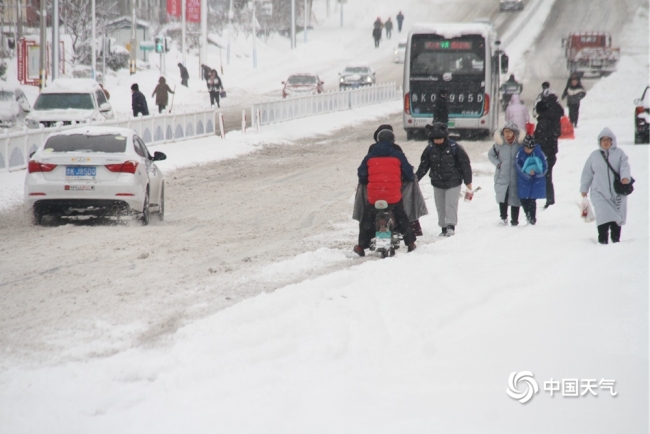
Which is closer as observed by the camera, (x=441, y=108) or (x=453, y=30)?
(x=441, y=108)

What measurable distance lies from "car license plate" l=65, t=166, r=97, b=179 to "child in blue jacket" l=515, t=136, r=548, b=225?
5.95 metres

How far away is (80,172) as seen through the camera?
13648mm

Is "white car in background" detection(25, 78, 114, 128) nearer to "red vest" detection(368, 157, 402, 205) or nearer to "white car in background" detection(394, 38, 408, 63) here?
"red vest" detection(368, 157, 402, 205)

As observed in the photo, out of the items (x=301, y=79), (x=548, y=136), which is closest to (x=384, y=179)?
(x=548, y=136)

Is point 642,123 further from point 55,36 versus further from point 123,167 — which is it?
point 55,36

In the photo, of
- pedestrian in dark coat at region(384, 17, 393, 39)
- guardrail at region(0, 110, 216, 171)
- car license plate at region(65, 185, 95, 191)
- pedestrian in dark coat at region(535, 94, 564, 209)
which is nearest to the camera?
car license plate at region(65, 185, 95, 191)

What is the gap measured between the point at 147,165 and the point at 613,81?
31320mm

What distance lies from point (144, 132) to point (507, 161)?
48.6ft

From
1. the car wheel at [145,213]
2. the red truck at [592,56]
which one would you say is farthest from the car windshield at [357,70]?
the car wheel at [145,213]

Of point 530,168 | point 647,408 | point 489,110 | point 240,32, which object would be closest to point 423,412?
point 647,408

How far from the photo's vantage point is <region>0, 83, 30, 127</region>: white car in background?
33.2 metres

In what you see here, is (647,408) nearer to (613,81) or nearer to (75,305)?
(75,305)

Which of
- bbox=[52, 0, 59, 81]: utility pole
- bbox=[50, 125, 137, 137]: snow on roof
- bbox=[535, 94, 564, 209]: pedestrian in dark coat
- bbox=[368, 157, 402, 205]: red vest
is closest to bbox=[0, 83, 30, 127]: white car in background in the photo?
bbox=[52, 0, 59, 81]: utility pole

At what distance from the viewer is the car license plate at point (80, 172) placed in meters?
13.6
